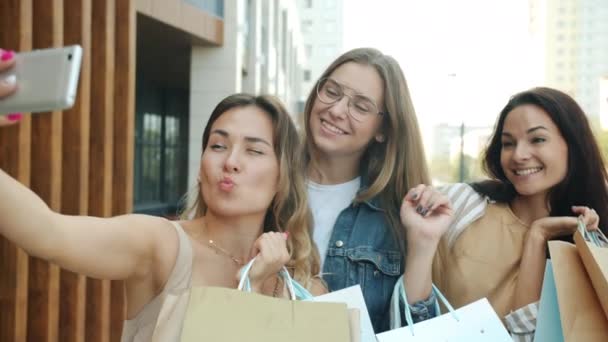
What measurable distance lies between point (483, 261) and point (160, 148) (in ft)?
46.9

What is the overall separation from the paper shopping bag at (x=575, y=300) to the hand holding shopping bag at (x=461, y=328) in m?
0.13

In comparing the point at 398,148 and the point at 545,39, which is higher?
the point at 545,39

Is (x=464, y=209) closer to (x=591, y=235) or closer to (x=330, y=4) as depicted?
(x=591, y=235)

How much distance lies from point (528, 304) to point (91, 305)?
3.29 m

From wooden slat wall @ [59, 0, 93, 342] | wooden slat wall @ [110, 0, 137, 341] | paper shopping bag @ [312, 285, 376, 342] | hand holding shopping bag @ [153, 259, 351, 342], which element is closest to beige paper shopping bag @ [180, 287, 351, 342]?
hand holding shopping bag @ [153, 259, 351, 342]

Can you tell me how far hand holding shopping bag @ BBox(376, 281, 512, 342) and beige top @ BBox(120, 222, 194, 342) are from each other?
42 centimetres

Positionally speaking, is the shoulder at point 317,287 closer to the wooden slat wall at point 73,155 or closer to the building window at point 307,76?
the wooden slat wall at point 73,155

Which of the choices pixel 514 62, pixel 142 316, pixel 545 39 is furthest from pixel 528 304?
pixel 545 39

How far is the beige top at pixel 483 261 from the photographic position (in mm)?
1497

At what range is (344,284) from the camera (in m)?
1.51

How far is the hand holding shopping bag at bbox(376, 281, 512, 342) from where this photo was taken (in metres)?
1.11

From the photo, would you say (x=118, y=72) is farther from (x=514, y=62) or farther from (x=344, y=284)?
(x=514, y=62)

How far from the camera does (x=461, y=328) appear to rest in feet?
3.73

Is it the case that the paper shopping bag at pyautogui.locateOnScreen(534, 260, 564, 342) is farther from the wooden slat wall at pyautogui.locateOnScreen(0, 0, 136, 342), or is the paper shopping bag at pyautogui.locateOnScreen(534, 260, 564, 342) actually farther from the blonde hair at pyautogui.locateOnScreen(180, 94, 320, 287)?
the wooden slat wall at pyautogui.locateOnScreen(0, 0, 136, 342)
